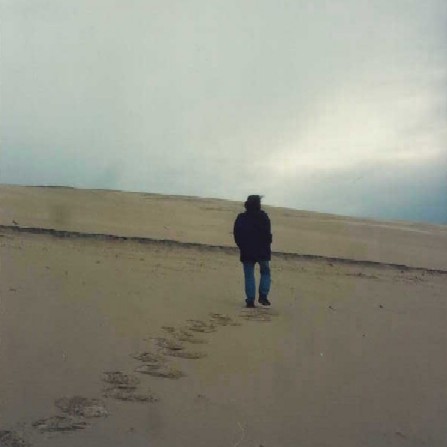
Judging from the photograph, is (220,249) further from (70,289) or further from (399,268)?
(70,289)

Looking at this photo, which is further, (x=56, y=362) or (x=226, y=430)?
(x=56, y=362)

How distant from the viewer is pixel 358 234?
30.0 m

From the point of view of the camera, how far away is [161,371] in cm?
575

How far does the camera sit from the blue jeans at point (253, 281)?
9672 millimetres

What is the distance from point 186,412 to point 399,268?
14.2 metres

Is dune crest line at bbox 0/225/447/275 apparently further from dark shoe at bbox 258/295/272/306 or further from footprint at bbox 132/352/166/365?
footprint at bbox 132/352/166/365

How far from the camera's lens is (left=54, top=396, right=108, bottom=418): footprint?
462cm

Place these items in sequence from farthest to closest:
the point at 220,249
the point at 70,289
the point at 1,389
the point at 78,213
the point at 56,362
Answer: the point at 78,213, the point at 220,249, the point at 70,289, the point at 56,362, the point at 1,389

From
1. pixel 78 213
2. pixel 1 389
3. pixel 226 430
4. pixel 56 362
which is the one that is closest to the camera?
pixel 226 430

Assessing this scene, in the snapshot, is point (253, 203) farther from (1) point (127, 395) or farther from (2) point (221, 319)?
(1) point (127, 395)

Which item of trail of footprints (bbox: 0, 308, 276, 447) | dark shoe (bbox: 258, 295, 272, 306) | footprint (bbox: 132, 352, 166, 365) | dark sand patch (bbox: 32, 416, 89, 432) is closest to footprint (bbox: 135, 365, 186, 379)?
trail of footprints (bbox: 0, 308, 276, 447)

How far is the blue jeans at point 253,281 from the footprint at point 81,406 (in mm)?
4910

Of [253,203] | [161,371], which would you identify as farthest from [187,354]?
[253,203]

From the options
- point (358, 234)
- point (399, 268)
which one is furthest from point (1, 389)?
point (358, 234)
